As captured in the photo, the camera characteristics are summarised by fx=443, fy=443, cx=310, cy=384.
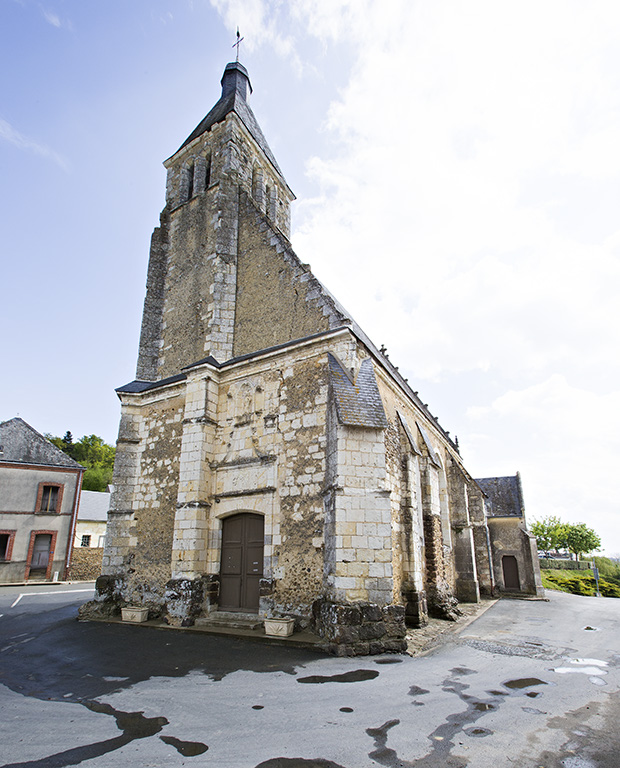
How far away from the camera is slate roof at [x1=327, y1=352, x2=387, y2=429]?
7883 mm

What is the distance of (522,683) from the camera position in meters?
5.46

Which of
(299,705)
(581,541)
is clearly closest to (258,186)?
(299,705)

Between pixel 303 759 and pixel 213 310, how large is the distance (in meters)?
9.57

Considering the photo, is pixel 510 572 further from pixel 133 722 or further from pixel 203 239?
pixel 133 722

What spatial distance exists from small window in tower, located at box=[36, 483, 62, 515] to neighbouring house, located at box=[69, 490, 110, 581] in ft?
7.24

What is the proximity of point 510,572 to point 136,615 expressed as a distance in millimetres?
18413

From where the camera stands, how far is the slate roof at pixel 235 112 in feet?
45.2

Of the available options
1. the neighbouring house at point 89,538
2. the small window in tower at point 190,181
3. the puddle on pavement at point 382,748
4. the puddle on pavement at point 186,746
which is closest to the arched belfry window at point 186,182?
the small window in tower at point 190,181

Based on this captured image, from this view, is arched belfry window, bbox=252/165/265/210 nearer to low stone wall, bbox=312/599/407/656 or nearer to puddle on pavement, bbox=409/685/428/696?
low stone wall, bbox=312/599/407/656

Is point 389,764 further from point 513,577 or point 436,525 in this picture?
point 513,577

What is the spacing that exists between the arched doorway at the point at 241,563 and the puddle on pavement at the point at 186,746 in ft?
17.3

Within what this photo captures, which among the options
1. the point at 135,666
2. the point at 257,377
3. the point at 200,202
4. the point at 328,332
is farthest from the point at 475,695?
the point at 200,202

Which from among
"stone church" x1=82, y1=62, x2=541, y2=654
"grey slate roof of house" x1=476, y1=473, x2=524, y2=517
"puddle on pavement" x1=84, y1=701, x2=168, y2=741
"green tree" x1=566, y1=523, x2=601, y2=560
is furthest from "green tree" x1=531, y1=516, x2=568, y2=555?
"puddle on pavement" x1=84, y1=701, x2=168, y2=741

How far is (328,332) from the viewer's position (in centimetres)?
883
